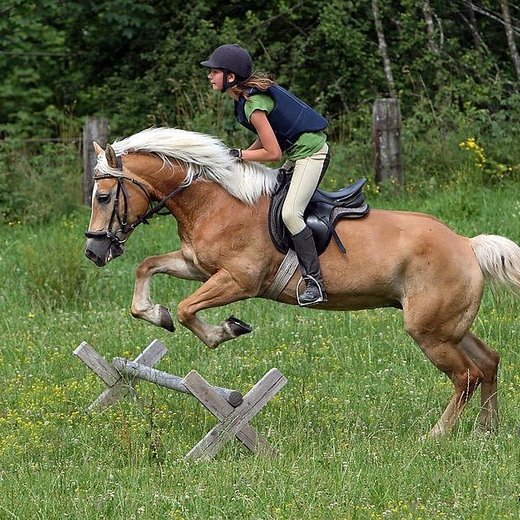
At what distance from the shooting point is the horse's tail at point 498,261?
26.6 feet

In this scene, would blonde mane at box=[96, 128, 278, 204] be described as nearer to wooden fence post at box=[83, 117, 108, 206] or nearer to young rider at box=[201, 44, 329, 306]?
young rider at box=[201, 44, 329, 306]

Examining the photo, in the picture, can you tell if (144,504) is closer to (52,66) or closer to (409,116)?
(409,116)

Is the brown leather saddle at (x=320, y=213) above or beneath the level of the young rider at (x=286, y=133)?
beneath

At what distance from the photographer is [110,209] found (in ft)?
25.2

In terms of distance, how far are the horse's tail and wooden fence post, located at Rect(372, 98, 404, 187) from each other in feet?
25.8

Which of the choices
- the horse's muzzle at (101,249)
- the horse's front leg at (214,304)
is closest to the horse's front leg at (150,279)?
the horse's front leg at (214,304)

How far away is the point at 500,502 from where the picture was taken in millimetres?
5980

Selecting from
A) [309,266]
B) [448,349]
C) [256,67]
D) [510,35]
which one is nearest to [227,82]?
[309,266]

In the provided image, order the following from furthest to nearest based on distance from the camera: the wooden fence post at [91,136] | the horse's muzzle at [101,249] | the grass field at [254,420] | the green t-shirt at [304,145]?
the wooden fence post at [91,136]
the green t-shirt at [304,145]
the horse's muzzle at [101,249]
the grass field at [254,420]

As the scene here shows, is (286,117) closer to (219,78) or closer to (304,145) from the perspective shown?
(304,145)

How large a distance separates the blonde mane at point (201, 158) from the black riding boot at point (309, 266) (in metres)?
0.45

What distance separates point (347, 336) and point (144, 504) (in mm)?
4521

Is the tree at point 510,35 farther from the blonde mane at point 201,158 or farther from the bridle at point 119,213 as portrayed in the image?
the bridle at point 119,213

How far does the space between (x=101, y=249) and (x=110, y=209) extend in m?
0.28
